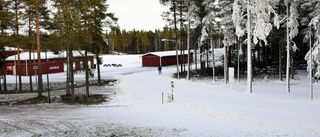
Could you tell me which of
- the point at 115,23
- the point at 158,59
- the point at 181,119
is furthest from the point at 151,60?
the point at 181,119

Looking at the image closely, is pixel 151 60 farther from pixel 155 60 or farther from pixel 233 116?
pixel 233 116

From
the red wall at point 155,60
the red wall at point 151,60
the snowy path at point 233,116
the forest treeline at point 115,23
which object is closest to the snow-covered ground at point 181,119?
the snowy path at point 233,116

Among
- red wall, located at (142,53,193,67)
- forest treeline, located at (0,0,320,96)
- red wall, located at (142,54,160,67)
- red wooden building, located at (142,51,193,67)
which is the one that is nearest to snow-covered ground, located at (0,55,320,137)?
forest treeline, located at (0,0,320,96)

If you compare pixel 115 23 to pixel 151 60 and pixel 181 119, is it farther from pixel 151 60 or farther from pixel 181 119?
pixel 151 60

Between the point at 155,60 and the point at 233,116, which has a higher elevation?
the point at 155,60

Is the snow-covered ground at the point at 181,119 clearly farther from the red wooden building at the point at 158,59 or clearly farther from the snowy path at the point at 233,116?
the red wooden building at the point at 158,59

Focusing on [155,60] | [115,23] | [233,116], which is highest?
[115,23]

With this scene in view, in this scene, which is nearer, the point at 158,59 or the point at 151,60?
the point at 158,59

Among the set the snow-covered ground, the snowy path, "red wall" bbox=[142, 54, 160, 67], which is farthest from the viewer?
"red wall" bbox=[142, 54, 160, 67]

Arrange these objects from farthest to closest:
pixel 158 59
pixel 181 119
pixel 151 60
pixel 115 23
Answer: pixel 151 60 < pixel 158 59 < pixel 115 23 < pixel 181 119

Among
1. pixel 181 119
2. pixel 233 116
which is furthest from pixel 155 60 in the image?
pixel 233 116

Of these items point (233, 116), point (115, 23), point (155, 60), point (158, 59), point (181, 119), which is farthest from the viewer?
point (155, 60)

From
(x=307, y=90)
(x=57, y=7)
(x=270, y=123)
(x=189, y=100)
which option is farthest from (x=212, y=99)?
(x=57, y=7)

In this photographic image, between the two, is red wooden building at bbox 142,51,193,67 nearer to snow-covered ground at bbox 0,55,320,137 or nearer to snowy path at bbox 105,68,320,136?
snowy path at bbox 105,68,320,136
